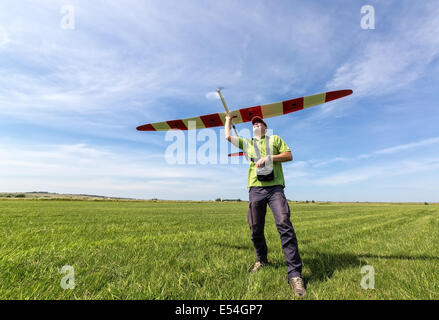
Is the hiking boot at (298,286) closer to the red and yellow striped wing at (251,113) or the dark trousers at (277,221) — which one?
the dark trousers at (277,221)

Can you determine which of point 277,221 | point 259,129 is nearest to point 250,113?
point 259,129

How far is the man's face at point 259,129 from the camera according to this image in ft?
13.8

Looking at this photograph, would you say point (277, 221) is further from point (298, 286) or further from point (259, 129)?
point (259, 129)

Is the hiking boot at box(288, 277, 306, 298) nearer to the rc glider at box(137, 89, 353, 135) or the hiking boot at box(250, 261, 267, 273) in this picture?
the hiking boot at box(250, 261, 267, 273)

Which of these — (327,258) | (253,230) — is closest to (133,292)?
(253,230)

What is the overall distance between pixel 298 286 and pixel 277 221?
96cm

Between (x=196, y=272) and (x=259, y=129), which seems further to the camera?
(x=259, y=129)

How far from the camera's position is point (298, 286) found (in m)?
2.89

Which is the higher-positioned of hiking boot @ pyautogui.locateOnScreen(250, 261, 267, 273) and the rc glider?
the rc glider

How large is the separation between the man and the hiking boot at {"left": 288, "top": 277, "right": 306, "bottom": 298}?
0.31 m

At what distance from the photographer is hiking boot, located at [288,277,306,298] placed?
2.76 meters

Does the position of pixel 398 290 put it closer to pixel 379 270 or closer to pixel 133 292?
pixel 379 270

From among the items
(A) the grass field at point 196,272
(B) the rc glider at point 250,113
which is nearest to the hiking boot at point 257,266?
(A) the grass field at point 196,272

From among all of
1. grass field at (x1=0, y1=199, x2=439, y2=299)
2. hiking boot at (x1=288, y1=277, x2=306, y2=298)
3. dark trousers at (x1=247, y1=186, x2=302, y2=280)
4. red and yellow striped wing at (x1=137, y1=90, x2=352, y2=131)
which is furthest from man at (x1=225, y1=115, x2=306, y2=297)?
red and yellow striped wing at (x1=137, y1=90, x2=352, y2=131)
